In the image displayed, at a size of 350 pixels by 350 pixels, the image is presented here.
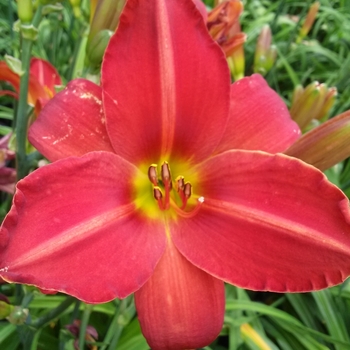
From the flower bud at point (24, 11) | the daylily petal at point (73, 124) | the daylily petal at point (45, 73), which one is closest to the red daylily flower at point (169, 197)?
the daylily petal at point (73, 124)

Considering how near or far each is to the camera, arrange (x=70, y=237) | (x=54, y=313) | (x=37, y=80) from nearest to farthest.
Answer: (x=70, y=237) → (x=54, y=313) → (x=37, y=80)

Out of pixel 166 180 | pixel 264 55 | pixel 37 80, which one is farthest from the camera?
pixel 264 55

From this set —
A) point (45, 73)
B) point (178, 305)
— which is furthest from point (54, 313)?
point (45, 73)

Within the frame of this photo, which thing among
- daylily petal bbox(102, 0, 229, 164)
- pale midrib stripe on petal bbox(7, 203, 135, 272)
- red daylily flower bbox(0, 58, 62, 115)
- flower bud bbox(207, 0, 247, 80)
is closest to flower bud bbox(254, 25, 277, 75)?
flower bud bbox(207, 0, 247, 80)

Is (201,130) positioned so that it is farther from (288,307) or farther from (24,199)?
(288,307)

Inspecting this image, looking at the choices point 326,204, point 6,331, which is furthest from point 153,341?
point 6,331

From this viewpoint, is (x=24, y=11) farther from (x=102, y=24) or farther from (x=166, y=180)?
(x=166, y=180)

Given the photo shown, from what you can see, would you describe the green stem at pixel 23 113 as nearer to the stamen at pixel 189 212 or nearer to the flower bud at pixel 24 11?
the flower bud at pixel 24 11
